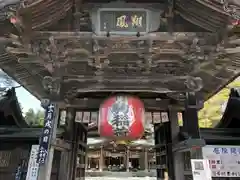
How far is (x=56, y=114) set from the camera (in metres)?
4.52

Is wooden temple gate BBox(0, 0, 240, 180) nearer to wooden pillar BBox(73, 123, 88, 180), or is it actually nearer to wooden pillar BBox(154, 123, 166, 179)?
wooden pillar BBox(73, 123, 88, 180)

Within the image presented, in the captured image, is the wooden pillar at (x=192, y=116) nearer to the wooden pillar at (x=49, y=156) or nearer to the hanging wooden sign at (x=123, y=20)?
the hanging wooden sign at (x=123, y=20)

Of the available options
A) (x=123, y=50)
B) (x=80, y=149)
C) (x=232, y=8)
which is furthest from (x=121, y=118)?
(x=80, y=149)

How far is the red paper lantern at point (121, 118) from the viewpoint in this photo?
4008mm

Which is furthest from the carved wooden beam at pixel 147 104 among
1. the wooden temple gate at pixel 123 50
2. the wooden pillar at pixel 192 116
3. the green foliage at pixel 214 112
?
the green foliage at pixel 214 112

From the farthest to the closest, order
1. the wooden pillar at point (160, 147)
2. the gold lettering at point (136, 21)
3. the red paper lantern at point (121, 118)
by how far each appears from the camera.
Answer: the wooden pillar at point (160, 147) → the red paper lantern at point (121, 118) → the gold lettering at point (136, 21)

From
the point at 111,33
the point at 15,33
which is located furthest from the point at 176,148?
the point at 15,33

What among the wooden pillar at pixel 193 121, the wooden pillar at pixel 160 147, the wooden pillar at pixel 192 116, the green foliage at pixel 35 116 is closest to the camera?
the wooden pillar at pixel 193 121

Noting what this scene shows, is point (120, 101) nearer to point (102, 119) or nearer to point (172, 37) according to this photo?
point (102, 119)

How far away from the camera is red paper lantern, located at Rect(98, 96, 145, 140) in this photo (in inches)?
158

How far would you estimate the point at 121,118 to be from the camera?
159 inches

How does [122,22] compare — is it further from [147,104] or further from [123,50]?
[147,104]

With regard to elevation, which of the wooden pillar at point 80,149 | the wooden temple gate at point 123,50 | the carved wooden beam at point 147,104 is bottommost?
the wooden pillar at point 80,149

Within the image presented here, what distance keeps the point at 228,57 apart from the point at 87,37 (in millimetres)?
2443
